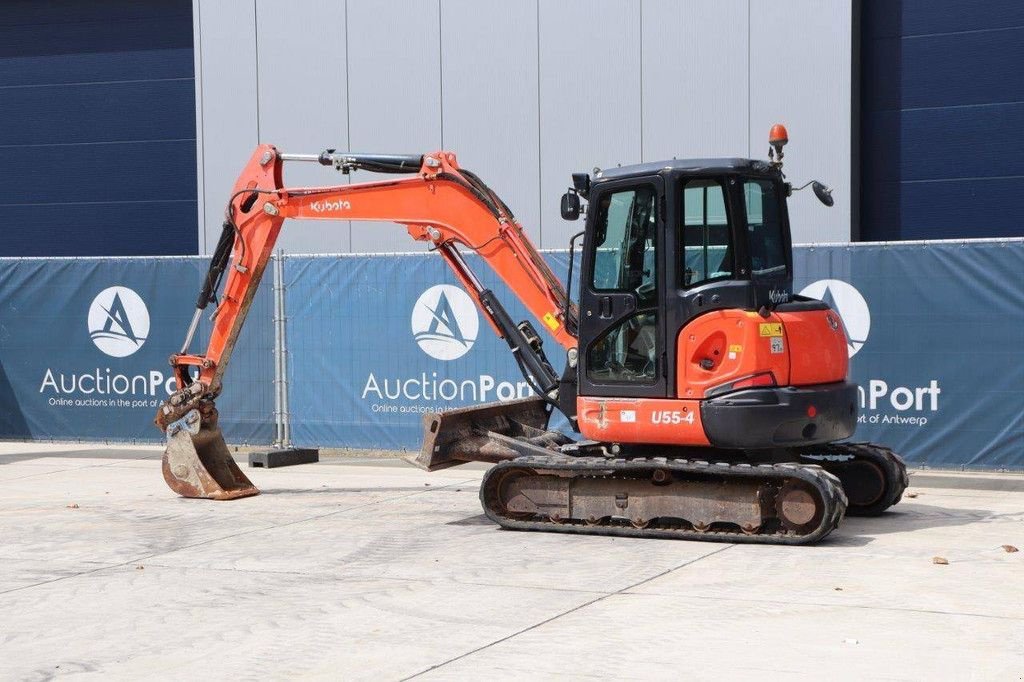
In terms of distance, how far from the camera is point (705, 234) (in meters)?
10.9

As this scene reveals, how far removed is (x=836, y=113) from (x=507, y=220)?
358 inches

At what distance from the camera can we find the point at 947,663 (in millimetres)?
7238

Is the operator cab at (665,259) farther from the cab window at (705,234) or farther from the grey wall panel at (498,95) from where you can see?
the grey wall panel at (498,95)

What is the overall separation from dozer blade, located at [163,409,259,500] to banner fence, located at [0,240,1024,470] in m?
3.53

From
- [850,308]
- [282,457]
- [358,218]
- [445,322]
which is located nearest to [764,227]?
[358,218]

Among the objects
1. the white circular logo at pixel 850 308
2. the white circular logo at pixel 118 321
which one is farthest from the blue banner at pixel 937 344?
the white circular logo at pixel 118 321

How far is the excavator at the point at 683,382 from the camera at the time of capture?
1073 centimetres

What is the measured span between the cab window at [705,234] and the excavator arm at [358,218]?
1390 mm

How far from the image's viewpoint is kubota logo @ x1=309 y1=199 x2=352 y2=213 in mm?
13188

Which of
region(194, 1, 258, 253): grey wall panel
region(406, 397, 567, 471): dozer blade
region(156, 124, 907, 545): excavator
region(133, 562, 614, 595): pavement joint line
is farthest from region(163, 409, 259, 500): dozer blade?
region(194, 1, 258, 253): grey wall panel

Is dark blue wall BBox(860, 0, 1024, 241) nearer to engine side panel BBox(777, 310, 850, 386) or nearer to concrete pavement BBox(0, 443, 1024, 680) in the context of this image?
concrete pavement BBox(0, 443, 1024, 680)

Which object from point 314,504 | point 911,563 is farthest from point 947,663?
point 314,504

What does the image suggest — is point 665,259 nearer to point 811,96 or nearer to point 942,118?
point 811,96

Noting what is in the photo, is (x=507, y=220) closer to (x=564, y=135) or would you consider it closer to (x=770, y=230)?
(x=770, y=230)
